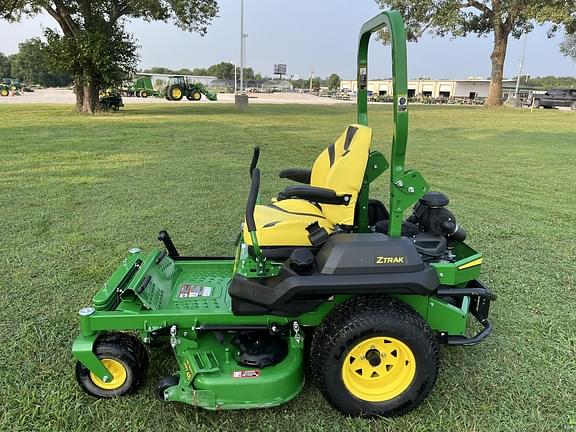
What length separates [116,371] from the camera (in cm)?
269

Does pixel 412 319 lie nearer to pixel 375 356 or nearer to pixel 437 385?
pixel 375 356

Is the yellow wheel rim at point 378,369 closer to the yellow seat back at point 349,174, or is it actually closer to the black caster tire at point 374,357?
the black caster tire at point 374,357

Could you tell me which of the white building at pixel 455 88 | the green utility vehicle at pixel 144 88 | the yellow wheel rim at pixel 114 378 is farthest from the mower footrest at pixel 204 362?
the white building at pixel 455 88

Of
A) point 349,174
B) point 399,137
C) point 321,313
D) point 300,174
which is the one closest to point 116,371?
point 321,313

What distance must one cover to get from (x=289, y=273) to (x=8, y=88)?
165 ft

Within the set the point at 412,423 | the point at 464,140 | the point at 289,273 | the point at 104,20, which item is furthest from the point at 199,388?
the point at 104,20

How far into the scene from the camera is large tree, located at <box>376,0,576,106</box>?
23.9 metres

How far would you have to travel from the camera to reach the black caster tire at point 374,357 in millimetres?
2447

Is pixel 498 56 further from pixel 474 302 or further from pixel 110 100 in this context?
pixel 474 302

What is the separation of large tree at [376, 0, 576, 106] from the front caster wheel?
→ 84.1 ft

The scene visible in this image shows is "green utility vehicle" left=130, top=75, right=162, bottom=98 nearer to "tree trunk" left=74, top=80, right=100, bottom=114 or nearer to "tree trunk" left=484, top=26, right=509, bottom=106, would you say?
"tree trunk" left=74, top=80, right=100, bottom=114

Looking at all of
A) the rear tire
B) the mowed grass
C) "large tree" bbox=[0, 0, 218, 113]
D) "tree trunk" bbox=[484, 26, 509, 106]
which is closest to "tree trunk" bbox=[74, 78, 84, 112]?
"large tree" bbox=[0, 0, 218, 113]

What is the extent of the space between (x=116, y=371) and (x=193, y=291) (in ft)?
2.34

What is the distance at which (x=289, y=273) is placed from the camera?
251cm
